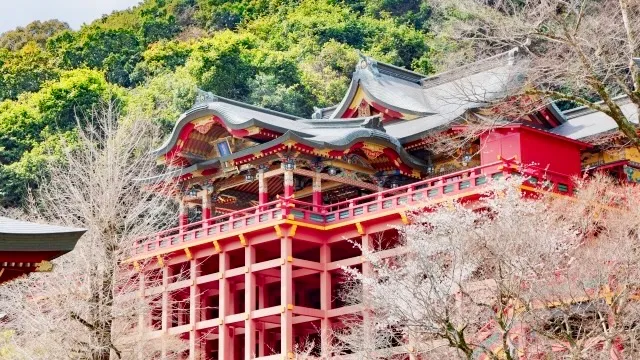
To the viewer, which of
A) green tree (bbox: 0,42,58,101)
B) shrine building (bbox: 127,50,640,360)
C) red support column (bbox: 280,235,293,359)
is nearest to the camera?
red support column (bbox: 280,235,293,359)

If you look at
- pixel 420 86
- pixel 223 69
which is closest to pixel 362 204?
pixel 420 86

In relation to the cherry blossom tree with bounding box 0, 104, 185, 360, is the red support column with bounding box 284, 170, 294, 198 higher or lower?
higher

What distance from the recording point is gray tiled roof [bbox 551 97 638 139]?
101 feet

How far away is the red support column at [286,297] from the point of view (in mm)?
28406

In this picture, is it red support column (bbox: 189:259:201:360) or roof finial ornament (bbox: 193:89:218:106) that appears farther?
roof finial ornament (bbox: 193:89:218:106)

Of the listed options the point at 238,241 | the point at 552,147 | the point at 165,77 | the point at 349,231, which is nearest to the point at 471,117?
the point at 552,147

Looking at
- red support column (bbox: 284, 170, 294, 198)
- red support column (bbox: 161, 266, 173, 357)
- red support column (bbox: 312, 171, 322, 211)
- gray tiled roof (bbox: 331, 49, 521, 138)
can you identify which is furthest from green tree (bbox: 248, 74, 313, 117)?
red support column (bbox: 284, 170, 294, 198)

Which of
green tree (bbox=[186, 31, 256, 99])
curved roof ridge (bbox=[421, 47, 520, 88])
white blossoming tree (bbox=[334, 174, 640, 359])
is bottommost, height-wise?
white blossoming tree (bbox=[334, 174, 640, 359])

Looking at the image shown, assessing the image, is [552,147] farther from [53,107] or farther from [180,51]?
[180,51]

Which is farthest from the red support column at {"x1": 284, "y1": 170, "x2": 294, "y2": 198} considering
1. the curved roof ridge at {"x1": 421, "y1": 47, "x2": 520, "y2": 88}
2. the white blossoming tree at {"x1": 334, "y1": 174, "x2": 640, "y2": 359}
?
the curved roof ridge at {"x1": 421, "y1": 47, "x2": 520, "y2": 88}

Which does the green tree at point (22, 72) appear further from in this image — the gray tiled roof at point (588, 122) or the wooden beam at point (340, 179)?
the gray tiled roof at point (588, 122)

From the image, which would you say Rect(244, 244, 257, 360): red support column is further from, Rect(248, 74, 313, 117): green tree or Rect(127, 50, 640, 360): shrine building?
Rect(248, 74, 313, 117): green tree

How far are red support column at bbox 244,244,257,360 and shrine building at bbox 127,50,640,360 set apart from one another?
35 mm

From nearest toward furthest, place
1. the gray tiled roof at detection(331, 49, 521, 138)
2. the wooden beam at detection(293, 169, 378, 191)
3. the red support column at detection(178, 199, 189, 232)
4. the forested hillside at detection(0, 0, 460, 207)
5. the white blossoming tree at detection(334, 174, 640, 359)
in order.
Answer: the white blossoming tree at detection(334, 174, 640, 359) → the wooden beam at detection(293, 169, 378, 191) → the gray tiled roof at detection(331, 49, 521, 138) → the red support column at detection(178, 199, 189, 232) → the forested hillside at detection(0, 0, 460, 207)
